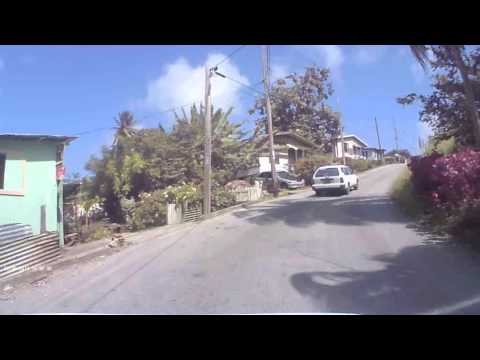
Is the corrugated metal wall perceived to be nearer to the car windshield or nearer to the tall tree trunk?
the tall tree trunk

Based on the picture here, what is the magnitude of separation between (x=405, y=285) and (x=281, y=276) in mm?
1975

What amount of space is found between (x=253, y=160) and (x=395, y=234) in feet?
59.9

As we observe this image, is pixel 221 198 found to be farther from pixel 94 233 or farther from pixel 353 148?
pixel 353 148

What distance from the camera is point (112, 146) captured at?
957 inches

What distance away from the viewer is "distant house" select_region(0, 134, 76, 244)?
41.4 ft

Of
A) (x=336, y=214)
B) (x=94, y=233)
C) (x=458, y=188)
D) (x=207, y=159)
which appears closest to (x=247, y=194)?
(x=207, y=159)

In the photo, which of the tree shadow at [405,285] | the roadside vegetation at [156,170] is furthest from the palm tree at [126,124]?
the tree shadow at [405,285]

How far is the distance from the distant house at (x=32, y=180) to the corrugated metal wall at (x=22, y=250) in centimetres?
156

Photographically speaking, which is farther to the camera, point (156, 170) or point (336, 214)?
point (156, 170)

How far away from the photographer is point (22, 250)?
386 inches

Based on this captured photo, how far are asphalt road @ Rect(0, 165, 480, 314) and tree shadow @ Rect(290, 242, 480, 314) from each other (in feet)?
0.04

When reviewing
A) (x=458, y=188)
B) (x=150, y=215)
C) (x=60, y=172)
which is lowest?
(x=150, y=215)

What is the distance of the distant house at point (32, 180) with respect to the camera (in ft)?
41.4
